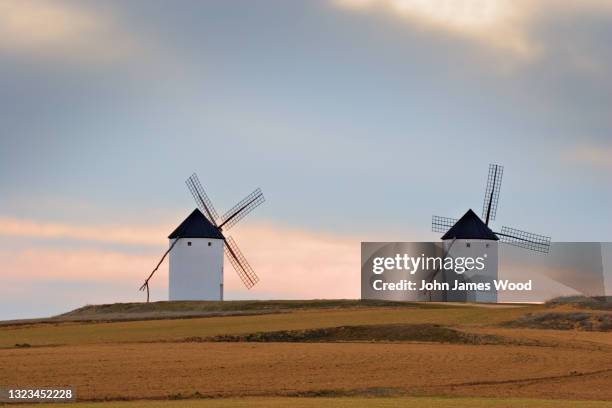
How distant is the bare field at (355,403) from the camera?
3809 centimetres

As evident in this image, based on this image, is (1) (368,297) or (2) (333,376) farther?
(1) (368,297)

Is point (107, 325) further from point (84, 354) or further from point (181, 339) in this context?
point (84, 354)

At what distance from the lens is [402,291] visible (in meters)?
93.8

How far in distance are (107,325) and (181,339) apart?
1224 centimetres

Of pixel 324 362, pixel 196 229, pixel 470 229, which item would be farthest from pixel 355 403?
pixel 470 229

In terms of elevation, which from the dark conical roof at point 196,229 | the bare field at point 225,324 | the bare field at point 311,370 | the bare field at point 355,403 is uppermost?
the dark conical roof at point 196,229

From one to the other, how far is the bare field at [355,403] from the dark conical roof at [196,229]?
5032 cm

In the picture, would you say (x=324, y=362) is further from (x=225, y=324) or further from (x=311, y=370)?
(x=225, y=324)

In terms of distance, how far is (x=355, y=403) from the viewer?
39094 millimetres

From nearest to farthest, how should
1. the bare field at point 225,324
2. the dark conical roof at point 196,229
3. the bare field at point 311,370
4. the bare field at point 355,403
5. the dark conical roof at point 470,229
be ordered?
1. the bare field at point 355,403
2. the bare field at point 311,370
3. the bare field at point 225,324
4. the dark conical roof at point 196,229
5. the dark conical roof at point 470,229

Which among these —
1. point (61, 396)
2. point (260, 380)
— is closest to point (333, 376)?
point (260, 380)

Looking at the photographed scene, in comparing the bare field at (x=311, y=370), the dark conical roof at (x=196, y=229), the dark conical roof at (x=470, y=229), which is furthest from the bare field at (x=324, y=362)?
the dark conical roof at (x=470, y=229)

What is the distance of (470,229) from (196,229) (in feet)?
72.0

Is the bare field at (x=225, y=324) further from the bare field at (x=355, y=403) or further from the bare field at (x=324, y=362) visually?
the bare field at (x=355, y=403)
